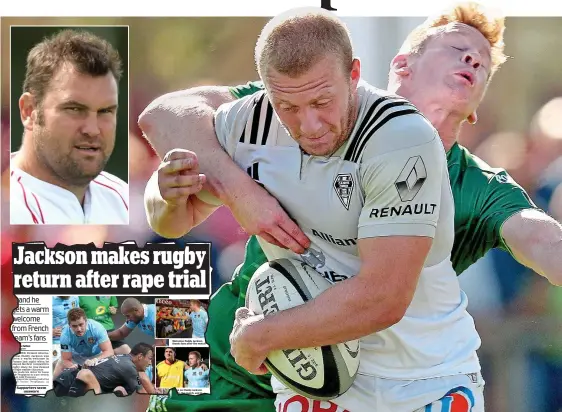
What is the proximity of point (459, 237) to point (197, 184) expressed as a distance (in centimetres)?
136

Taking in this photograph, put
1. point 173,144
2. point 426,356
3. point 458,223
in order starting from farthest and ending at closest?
point 458,223 → point 173,144 → point 426,356

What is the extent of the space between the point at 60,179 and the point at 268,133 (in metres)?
2.66

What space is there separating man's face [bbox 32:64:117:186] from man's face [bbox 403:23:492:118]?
1863 mm

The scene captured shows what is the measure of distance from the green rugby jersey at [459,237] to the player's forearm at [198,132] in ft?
0.65

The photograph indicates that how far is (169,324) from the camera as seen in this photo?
4.85 metres

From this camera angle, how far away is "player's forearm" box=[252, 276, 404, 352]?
224 cm

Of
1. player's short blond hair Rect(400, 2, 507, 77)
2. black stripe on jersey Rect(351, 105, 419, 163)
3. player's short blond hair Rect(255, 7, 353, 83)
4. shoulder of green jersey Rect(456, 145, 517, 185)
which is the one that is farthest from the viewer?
player's short blond hair Rect(400, 2, 507, 77)

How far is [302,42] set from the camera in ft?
7.09

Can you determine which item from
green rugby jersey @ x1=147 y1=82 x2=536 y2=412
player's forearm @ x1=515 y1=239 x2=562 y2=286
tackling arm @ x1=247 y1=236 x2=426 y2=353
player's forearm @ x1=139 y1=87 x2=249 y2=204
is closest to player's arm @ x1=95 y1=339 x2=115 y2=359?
green rugby jersey @ x1=147 y1=82 x2=536 y2=412

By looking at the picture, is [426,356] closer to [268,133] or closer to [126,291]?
[268,133]

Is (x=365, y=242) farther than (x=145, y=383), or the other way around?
(x=145, y=383)

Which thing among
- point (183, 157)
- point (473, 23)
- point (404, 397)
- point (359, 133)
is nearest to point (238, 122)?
point (183, 157)

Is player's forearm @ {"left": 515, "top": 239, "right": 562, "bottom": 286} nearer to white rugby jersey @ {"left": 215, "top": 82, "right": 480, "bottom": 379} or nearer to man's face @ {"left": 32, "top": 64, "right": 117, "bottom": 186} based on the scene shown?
white rugby jersey @ {"left": 215, "top": 82, "right": 480, "bottom": 379}

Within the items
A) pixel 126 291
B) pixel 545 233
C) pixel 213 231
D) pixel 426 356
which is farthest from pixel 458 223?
pixel 126 291
